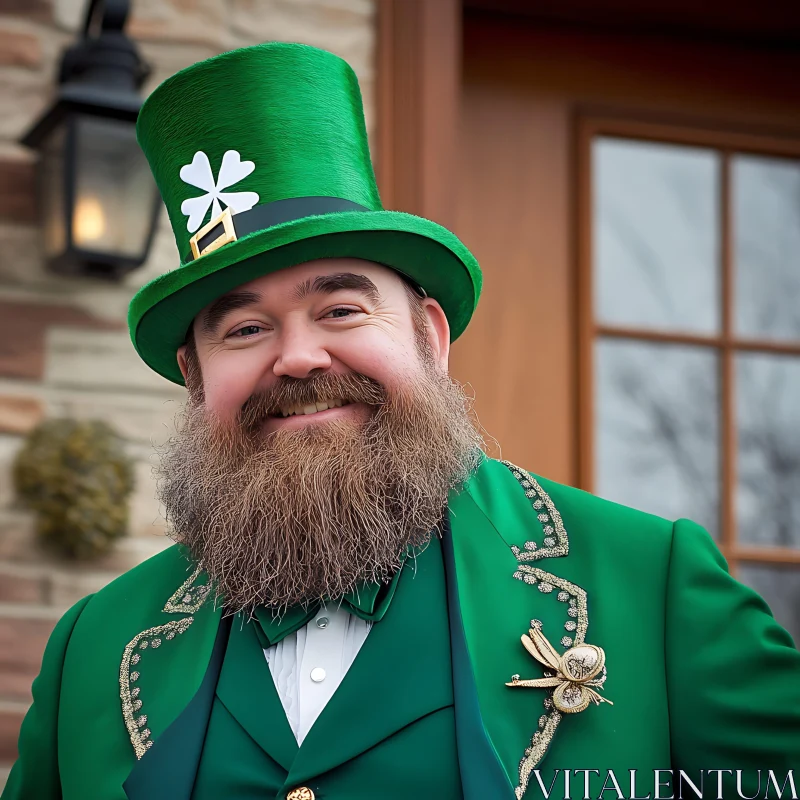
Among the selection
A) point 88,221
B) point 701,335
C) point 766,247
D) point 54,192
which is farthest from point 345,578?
point 766,247

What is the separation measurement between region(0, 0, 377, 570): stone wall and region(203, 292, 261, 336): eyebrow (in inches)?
36.2

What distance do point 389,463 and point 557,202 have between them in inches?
58.5

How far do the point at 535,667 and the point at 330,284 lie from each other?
2.46 feet

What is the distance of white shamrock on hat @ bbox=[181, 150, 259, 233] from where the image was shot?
2445 mm

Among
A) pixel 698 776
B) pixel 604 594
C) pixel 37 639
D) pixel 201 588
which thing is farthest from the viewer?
pixel 37 639

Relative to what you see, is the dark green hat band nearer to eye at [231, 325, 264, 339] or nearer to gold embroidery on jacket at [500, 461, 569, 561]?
eye at [231, 325, 264, 339]

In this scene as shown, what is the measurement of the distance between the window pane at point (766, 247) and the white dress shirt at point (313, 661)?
1.82m

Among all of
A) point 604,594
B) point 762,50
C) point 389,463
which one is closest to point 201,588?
point 389,463

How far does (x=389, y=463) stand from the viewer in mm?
2395

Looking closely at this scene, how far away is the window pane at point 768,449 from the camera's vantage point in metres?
3.65

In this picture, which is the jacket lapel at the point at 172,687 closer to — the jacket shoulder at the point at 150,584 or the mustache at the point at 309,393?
the jacket shoulder at the point at 150,584

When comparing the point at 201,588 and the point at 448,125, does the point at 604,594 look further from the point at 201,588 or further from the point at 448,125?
the point at 448,125

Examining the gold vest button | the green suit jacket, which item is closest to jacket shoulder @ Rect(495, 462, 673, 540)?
the green suit jacket

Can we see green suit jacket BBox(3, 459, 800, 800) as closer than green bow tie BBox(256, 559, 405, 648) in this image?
Yes
